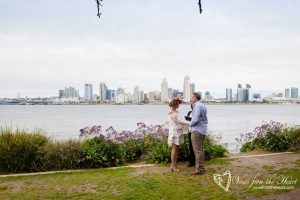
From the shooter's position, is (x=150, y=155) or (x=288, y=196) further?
(x=150, y=155)

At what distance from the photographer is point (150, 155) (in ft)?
36.6

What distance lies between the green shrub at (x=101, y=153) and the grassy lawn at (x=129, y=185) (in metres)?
0.66

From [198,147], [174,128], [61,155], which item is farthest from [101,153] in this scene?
[198,147]

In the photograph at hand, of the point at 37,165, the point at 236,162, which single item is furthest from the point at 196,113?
the point at 37,165

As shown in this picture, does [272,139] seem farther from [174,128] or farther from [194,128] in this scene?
[194,128]

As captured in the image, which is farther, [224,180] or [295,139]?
[295,139]

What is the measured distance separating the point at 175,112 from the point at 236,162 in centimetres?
251

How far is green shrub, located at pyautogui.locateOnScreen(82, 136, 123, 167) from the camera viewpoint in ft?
34.6

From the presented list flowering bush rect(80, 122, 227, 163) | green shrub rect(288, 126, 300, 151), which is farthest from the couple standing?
green shrub rect(288, 126, 300, 151)

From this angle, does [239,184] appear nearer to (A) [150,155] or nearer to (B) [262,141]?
(A) [150,155]

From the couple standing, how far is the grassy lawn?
40 cm

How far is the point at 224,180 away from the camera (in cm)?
848

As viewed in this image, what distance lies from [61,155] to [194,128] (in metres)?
3.86

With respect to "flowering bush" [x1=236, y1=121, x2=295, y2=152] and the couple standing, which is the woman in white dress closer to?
the couple standing
